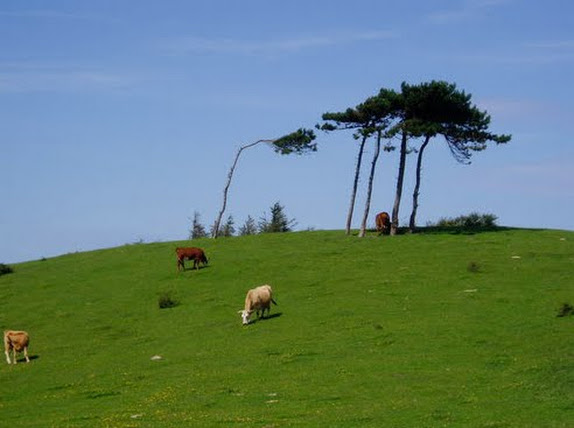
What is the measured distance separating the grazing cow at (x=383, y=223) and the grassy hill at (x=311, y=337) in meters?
3.07

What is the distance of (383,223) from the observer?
62594mm

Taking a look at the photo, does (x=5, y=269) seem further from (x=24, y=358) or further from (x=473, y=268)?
(x=473, y=268)

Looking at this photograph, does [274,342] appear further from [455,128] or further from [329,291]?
[455,128]

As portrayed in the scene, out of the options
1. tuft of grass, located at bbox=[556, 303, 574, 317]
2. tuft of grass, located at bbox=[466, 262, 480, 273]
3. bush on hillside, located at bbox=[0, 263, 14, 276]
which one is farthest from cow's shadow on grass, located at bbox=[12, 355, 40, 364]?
bush on hillside, located at bbox=[0, 263, 14, 276]

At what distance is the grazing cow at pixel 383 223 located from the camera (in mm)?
62531

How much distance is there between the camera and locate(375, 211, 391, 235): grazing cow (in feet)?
205

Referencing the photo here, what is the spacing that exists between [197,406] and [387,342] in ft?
30.3

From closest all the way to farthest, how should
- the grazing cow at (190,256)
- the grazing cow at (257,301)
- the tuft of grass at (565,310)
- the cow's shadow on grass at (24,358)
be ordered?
1. the tuft of grass at (565,310)
2. the cow's shadow on grass at (24,358)
3. the grazing cow at (257,301)
4. the grazing cow at (190,256)

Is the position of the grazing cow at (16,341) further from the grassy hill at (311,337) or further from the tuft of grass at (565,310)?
the tuft of grass at (565,310)

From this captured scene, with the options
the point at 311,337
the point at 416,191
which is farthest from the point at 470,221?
the point at 311,337

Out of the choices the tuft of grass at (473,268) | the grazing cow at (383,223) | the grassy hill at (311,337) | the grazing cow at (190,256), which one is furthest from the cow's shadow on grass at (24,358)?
the grazing cow at (383,223)

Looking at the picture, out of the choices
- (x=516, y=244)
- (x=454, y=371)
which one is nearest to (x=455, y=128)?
(x=516, y=244)

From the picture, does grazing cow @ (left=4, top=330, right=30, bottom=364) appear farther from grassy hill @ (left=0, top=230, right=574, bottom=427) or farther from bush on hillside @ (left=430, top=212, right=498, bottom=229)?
bush on hillside @ (left=430, top=212, right=498, bottom=229)

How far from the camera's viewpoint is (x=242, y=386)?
26.2 m
